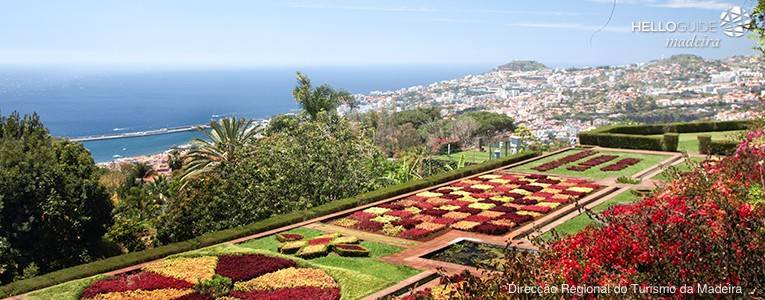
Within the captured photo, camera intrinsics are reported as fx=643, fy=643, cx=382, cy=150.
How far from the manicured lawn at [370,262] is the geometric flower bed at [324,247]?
0.14 m

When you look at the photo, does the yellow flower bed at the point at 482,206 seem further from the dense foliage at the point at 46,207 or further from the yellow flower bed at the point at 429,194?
the dense foliage at the point at 46,207

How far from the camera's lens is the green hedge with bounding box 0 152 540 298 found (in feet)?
33.7

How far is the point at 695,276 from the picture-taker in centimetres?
542

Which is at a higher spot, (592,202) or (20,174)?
(20,174)

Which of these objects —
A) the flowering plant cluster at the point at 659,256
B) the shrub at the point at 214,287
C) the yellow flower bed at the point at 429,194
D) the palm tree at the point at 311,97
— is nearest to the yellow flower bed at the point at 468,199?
the yellow flower bed at the point at 429,194

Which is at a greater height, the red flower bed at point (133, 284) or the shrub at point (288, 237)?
the red flower bed at point (133, 284)

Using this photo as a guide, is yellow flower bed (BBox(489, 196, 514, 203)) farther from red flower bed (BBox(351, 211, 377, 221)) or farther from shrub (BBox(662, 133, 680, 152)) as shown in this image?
shrub (BBox(662, 133, 680, 152))

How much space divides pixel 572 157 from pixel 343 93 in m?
24.5

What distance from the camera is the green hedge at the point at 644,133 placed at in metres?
26.6

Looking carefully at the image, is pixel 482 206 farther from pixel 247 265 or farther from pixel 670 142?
pixel 670 142

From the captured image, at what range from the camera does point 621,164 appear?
23.1m

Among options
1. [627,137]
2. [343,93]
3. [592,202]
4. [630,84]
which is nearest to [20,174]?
[592,202]

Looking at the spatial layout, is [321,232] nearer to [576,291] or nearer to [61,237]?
[61,237]

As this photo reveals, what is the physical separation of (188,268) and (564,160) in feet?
55.3
